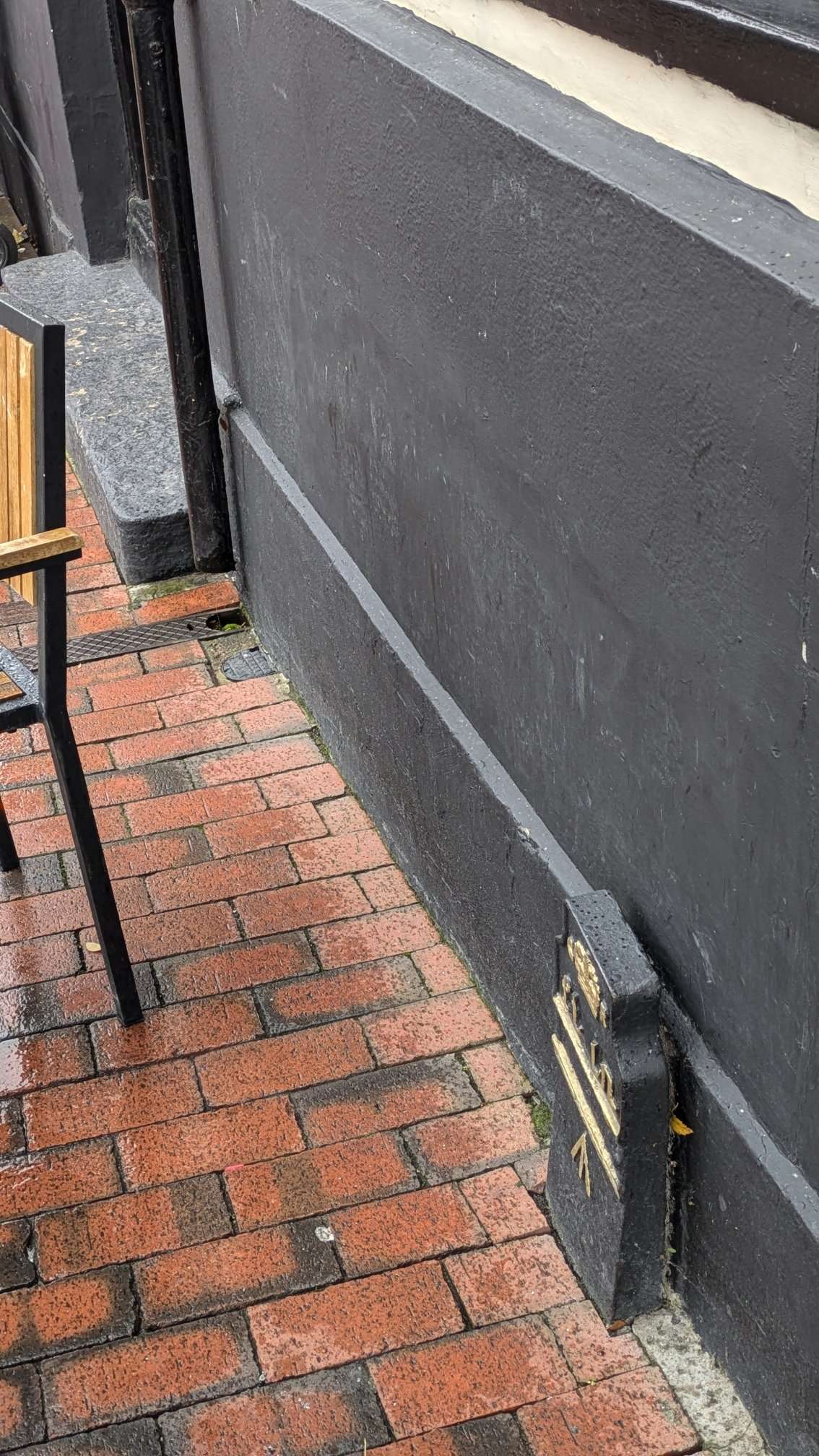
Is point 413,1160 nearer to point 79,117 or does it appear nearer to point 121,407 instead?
point 121,407

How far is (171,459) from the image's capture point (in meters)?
4.90

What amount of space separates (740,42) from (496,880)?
1.54 metres

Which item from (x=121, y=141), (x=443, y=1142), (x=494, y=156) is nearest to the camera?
(x=494, y=156)

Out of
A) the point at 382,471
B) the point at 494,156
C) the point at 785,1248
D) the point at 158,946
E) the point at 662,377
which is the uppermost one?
the point at 494,156

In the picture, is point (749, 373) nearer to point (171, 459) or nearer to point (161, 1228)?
point (161, 1228)

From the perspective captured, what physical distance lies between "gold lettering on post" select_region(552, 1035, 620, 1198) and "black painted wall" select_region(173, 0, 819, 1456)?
4.1 inches

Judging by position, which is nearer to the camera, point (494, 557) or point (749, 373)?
point (749, 373)

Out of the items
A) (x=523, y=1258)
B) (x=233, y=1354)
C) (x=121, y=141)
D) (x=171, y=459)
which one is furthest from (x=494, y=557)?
(x=121, y=141)

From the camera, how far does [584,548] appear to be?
7.07ft

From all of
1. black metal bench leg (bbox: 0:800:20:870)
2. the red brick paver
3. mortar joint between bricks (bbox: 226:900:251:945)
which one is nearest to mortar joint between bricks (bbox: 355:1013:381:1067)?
the red brick paver

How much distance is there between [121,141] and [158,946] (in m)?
4.45

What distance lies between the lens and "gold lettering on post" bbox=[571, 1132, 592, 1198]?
2.28 meters

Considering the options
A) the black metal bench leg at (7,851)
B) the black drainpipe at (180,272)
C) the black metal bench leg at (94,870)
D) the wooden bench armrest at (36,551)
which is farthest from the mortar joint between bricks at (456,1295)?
the black drainpipe at (180,272)

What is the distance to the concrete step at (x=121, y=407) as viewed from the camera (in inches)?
185
